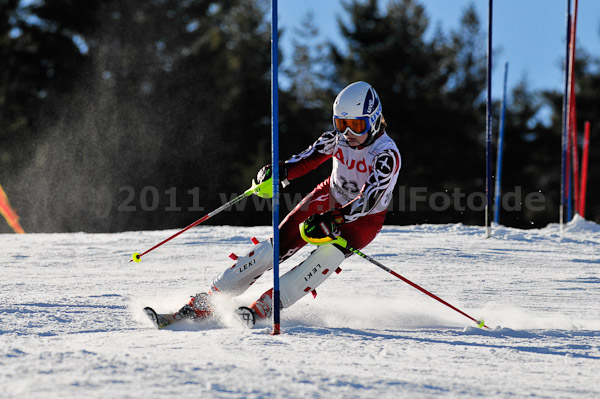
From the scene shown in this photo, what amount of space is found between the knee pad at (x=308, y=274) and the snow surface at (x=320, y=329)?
0.54 feet

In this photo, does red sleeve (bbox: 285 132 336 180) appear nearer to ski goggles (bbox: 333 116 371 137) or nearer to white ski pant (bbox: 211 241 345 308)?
ski goggles (bbox: 333 116 371 137)

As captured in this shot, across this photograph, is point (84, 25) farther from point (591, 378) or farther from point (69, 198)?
point (591, 378)

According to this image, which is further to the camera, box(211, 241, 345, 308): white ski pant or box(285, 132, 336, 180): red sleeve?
box(285, 132, 336, 180): red sleeve

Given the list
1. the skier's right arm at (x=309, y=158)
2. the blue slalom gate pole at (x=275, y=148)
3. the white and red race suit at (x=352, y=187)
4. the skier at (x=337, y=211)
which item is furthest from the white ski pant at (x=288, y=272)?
the skier's right arm at (x=309, y=158)

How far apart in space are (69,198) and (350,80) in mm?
9728

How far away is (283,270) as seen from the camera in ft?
21.2

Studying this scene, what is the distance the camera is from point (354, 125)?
408 cm

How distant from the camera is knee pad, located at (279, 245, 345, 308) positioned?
3.84 meters

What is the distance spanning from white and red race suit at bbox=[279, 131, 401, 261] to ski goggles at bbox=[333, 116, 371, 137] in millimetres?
119

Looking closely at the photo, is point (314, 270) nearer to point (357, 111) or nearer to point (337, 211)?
point (337, 211)

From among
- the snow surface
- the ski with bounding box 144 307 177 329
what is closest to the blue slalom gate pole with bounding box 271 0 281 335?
the snow surface

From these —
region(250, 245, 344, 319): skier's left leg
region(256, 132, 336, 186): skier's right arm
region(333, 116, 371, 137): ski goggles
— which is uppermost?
region(333, 116, 371, 137): ski goggles

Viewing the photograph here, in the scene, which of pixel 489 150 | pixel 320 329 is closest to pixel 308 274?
pixel 320 329

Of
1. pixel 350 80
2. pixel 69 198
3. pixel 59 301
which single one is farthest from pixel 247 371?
pixel 350 80
